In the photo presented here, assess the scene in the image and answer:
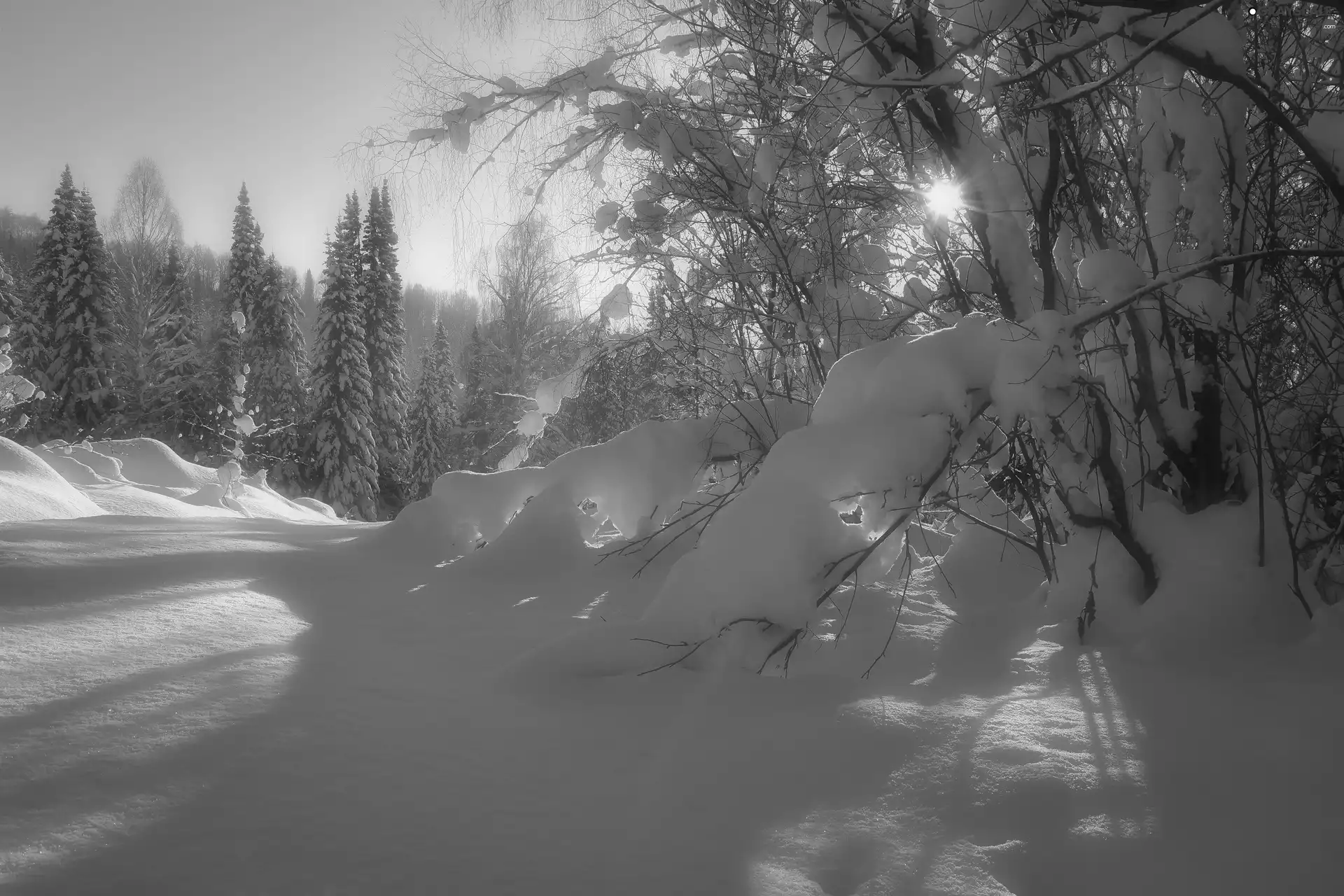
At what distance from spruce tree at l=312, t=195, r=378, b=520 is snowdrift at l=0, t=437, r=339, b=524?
1002 cm

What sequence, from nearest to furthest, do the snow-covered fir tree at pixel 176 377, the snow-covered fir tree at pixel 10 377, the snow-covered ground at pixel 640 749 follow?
the snow-covered ground at pixel 640 749, the snow-covered fir tree at pixel 10 377, the snow-covered fir tree at pixel 176 377

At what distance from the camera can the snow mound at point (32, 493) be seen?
5398mm

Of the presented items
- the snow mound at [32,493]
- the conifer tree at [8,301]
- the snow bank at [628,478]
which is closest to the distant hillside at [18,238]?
the conifer tree at [8,301]

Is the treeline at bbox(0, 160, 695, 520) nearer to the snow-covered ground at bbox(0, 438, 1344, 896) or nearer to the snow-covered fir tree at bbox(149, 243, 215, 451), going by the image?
the snow-covered fir tree at bbox(149, 243, 215, 451)

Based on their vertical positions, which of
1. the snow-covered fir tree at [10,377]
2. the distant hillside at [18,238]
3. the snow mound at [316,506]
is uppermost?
the distant hillside at [18,238]

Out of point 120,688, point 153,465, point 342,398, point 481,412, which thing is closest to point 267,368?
point 342,398

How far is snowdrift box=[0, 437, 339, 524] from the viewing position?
19.3 ft

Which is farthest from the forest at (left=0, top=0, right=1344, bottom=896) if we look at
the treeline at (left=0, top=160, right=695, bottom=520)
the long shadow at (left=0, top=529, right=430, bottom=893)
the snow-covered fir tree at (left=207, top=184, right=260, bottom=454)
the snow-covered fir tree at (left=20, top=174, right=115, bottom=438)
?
the snow-covered fir tree at (left=20, top=174, right=115, bottom=438)

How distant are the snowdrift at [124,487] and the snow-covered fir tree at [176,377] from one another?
1288 cm

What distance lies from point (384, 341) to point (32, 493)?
21.0 m

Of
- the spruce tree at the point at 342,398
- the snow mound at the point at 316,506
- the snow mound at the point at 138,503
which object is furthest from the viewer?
the spruce tree at the point at 342,398

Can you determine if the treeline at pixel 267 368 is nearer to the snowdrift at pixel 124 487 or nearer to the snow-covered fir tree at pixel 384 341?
the snow-covered fir tree at pixel 384 341

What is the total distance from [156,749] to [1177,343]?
3.67 m

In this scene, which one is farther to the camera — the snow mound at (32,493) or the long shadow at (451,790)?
the snow mound at (32,493)
